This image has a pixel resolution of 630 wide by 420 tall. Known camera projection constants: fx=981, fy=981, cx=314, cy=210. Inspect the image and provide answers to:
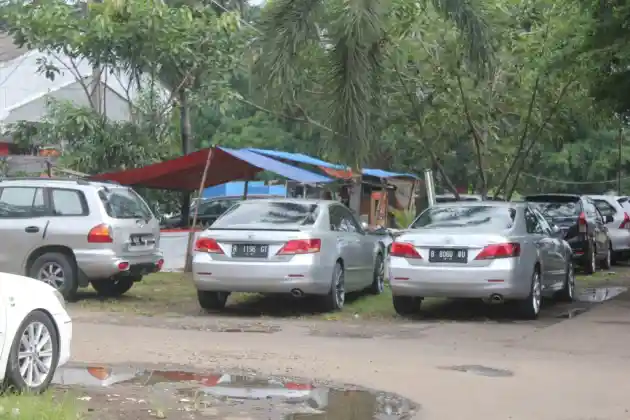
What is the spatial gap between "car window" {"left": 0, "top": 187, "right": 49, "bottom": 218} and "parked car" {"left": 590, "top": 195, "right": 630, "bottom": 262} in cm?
1373

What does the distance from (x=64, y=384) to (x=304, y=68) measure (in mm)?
9963

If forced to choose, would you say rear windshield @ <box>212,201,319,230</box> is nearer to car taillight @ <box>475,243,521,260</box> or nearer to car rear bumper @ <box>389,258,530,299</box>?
car rear bumper @ <box>389,258,530,299</box>

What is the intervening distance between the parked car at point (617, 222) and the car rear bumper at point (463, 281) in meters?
11.5

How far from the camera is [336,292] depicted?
44.5 ft

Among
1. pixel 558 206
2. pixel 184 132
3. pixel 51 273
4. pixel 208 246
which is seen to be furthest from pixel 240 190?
pixel 208 246

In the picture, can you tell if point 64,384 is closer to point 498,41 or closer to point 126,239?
point 126,239

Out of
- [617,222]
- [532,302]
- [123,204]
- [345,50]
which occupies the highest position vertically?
[345,50]

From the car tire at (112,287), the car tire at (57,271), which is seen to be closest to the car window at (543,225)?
the car tire at (112,287)

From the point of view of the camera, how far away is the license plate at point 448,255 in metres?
12.3

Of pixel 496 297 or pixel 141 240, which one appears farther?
pixel 141 240

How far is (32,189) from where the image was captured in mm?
14570

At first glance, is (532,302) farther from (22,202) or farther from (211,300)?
(22,202)

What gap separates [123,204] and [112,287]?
1596 millimetres

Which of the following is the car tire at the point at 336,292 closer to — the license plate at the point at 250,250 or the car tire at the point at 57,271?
the license plate at the point at 250,250
